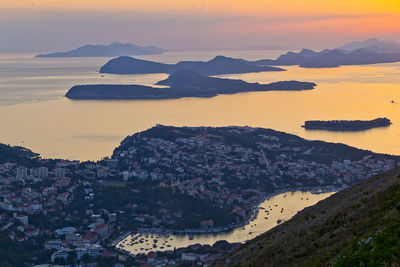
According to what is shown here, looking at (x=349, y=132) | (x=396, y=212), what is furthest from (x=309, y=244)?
(x=349, y=132)

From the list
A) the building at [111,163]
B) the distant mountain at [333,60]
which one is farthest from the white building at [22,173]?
the distant mountain at [333,60]

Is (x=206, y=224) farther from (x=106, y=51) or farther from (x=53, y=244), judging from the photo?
(x=106, y=51)

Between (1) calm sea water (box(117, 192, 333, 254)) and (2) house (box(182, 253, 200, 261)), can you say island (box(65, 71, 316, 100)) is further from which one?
(2) house (box(182, 253, 200, 261))

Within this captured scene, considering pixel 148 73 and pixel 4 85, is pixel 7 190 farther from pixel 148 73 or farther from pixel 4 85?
pixel 148 73

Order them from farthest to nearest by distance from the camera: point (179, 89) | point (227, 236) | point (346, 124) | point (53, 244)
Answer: point (179, 89) < point (346, 124) < point (227, 236) < point (53, 244)

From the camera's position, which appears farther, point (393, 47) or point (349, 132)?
point (393, 47)

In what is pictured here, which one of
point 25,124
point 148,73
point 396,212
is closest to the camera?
point 396,212

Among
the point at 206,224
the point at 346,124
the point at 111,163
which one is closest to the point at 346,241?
the point at 206,224

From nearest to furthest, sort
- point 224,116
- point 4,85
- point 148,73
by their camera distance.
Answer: point 224,116, point 4,85, point 148,73
